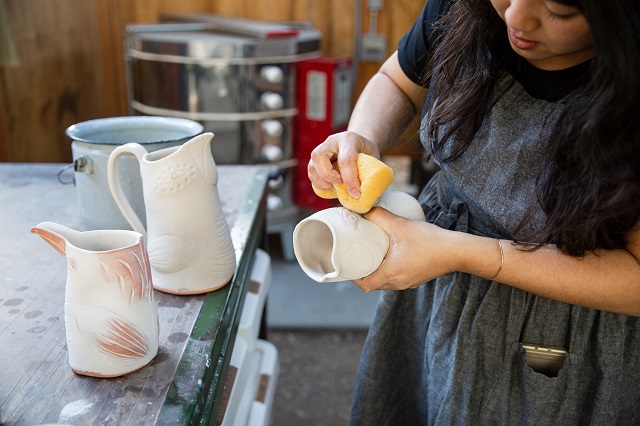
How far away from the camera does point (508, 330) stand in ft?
3.31

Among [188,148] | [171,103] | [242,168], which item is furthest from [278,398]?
[188,148]

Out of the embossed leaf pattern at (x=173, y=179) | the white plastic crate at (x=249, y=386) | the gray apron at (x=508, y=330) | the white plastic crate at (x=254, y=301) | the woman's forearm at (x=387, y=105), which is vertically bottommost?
the white plastic crate at (x=249, y=386)

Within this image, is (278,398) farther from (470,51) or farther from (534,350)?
(470,51)

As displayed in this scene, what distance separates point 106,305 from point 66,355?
0.13 m

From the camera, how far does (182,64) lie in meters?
2.49

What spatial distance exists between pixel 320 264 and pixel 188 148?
0.86ft

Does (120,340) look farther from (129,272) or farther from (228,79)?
(228,79)

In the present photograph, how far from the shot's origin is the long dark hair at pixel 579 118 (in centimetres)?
70

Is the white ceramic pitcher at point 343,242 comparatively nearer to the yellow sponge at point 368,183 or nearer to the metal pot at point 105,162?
the yellow sponge at point 368,183

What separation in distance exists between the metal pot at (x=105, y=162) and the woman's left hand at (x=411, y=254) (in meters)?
0.41

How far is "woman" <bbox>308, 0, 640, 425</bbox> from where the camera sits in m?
0.75

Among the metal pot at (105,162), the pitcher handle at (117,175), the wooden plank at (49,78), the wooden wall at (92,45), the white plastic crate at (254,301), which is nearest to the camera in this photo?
the pitcher handle at (117,175)

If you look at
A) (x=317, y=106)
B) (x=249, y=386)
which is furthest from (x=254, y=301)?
(x=317, y=106)

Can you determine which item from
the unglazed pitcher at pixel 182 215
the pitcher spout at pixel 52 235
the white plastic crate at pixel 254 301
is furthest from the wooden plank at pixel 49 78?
the pitcher spout at pixel 52 235
